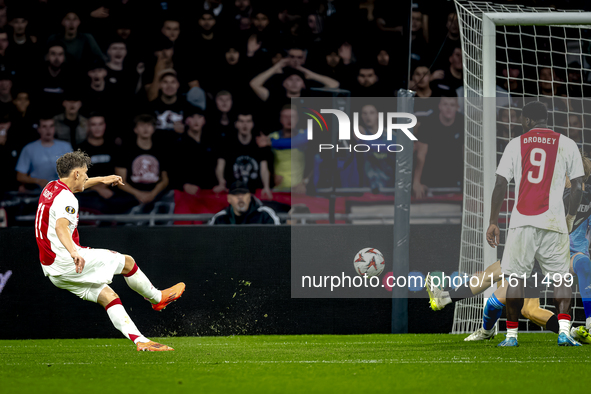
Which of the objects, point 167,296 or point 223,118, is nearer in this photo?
point 167,296

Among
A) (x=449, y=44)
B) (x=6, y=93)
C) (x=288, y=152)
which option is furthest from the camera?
(x=449, y=44)

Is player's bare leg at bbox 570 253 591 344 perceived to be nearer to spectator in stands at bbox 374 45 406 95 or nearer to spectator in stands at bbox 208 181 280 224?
spectator in stands at bbox 208 181 280 224

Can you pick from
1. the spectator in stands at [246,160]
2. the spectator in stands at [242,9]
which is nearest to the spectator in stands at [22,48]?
the spectator in stands at [242,9]

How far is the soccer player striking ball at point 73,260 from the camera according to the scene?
5125 mm

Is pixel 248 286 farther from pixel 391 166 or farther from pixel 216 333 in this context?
pixel 391 166

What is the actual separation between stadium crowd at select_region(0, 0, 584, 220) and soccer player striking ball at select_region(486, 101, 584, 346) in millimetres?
2755

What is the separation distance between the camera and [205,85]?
9172 mm

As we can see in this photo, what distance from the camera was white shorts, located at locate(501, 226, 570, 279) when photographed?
17.1ft

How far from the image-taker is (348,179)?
816 centimetres

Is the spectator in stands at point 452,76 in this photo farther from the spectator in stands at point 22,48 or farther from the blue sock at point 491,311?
the spectator in stands at point 22,48

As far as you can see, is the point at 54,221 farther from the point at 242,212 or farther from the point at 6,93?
the point at 6,93

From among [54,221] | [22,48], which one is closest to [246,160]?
[22,48]

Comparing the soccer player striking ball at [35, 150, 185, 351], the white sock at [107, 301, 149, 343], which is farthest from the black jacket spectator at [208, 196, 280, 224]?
the white sock at [107, 301, 149, 343]

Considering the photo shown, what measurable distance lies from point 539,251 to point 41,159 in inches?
220
